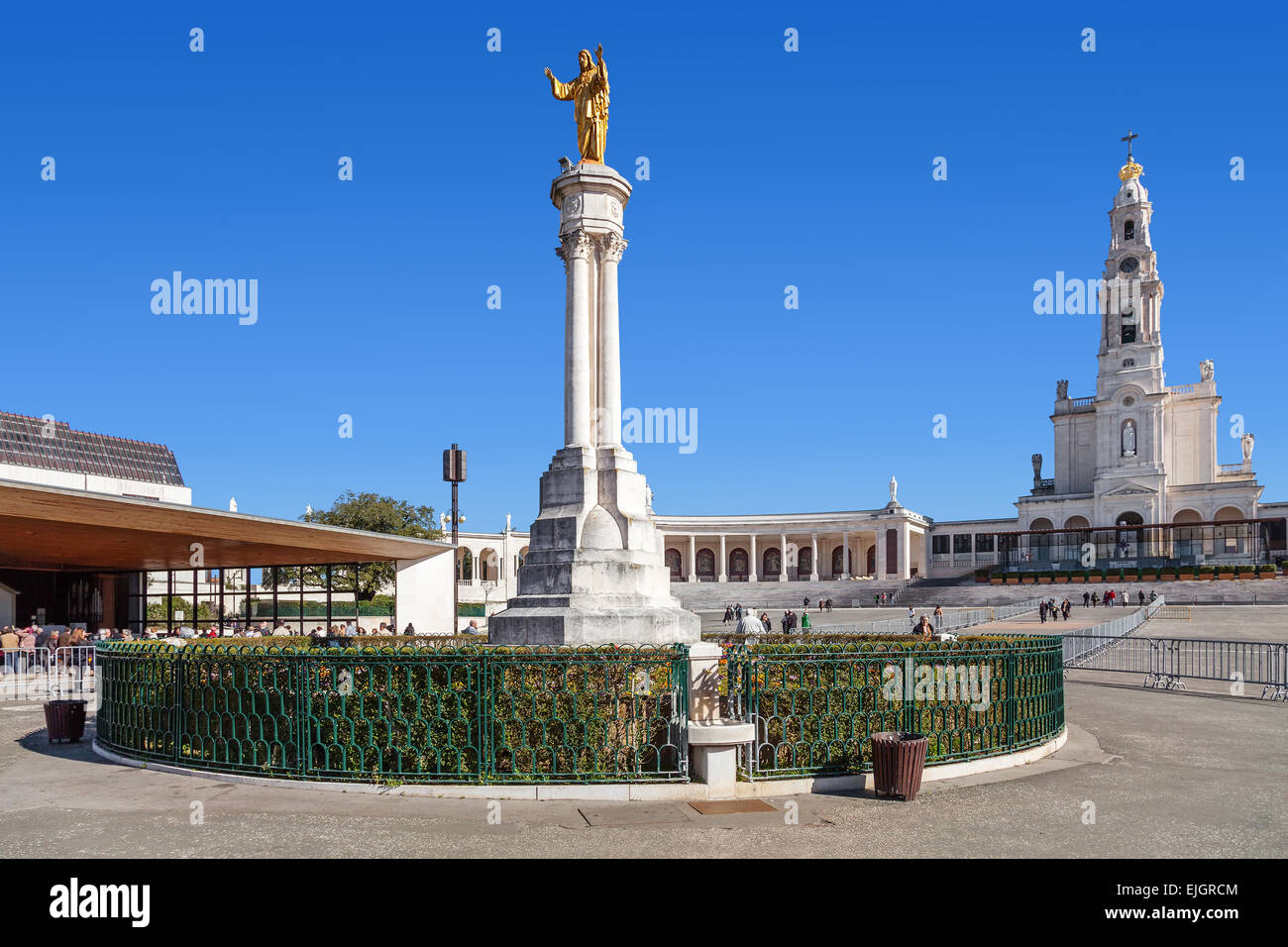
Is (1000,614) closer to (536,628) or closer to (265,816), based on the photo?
(536,628)

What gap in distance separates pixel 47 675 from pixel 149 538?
5.19 meters

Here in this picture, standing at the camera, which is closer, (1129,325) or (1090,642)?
(1090,642)

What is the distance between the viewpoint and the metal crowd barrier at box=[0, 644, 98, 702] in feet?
66.0

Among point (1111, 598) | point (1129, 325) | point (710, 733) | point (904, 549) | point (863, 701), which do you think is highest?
point (1129, 325)

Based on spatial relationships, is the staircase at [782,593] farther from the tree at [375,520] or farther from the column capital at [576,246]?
the column capital at [576,246]

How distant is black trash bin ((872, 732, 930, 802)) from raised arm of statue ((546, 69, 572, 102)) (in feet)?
34.3

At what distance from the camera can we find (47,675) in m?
21.3

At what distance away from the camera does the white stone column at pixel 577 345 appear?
533 inches

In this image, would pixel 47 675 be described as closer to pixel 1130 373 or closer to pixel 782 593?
pixel 782 593

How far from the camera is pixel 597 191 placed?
13.8m

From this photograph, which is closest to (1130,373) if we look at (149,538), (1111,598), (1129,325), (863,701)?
(1129,325)

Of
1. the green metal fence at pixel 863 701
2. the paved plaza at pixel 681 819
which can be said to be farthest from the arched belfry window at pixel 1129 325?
the green metal fence at pixel 863 701
